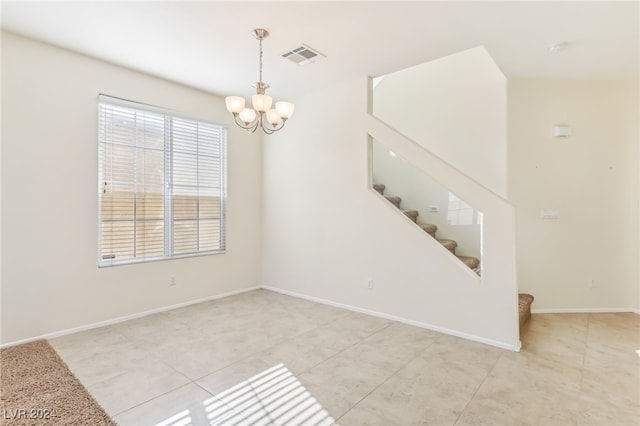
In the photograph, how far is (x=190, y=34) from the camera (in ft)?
9.94

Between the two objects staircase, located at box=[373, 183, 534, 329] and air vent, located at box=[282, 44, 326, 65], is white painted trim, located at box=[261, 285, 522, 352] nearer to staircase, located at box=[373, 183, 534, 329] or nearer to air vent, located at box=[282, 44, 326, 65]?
staircase, located at box=[373, 183, 534, 329]

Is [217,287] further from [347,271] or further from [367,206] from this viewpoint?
[367,206]

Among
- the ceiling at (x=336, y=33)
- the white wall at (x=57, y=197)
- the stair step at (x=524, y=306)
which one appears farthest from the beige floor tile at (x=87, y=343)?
the stair step at (x=524, y=306)

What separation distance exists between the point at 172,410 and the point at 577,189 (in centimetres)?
519

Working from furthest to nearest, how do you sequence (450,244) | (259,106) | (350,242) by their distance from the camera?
1. (350,242)
2. (450,244)
3. (259,106)

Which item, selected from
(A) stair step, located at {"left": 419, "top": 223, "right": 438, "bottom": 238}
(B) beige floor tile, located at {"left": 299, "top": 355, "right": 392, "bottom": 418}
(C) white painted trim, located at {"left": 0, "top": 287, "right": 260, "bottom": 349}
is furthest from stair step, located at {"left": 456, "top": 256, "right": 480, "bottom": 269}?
(C) white painted trim, located at {"left": 0, "top": 287, "right": 260, "bottom": 349}

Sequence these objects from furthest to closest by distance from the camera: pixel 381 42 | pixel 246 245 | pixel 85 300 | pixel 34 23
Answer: pixel 246 245, pixel 85 300, pixel 381 42, pixel 34 23

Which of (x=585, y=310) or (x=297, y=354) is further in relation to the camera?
(x=585, y=310)

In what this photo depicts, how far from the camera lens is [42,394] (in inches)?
89.7

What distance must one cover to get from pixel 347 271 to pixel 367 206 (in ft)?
3.08

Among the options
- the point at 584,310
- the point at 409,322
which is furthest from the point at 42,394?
the point at 584,310

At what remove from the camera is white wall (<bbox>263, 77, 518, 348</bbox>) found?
3275 millimetres

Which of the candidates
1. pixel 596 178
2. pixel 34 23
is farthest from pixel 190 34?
pixel 596 178

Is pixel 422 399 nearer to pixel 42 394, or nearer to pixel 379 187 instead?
pixel 42 394
